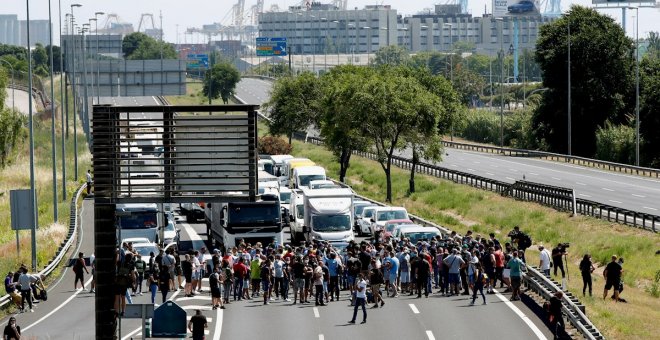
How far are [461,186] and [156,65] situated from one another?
45.4 meters

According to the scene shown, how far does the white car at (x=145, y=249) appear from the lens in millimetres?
41466

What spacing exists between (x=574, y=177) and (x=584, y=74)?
24085 mm

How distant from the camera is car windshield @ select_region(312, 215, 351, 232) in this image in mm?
47656

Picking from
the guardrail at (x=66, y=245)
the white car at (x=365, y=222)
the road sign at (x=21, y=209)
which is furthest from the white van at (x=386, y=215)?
the road sign at (x=21, y=209)

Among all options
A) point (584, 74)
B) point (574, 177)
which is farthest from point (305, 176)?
point (584, 74)

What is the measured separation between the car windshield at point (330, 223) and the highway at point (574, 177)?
17.3m

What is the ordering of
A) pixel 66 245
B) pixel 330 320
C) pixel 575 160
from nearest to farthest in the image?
pixel 330 320 → pixel 66 245 → pixel 575 160

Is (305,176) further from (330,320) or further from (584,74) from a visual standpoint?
(584,74)

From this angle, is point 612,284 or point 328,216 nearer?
point 612,284

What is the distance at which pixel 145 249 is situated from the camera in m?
41.9

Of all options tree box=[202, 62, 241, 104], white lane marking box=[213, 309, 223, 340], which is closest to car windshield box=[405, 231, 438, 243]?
white lane marking box=[213, 309, 223, 340]

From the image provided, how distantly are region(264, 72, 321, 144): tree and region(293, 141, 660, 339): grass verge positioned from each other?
11.1m

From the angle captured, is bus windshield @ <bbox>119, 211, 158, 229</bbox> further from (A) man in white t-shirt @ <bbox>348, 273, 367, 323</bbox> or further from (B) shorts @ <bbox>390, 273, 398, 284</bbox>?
(A) man in white t-shirt @ <bbox>348, 273, 367, 323</bbox>

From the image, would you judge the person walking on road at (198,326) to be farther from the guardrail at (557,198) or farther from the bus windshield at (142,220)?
the guardrail at (557,198)
